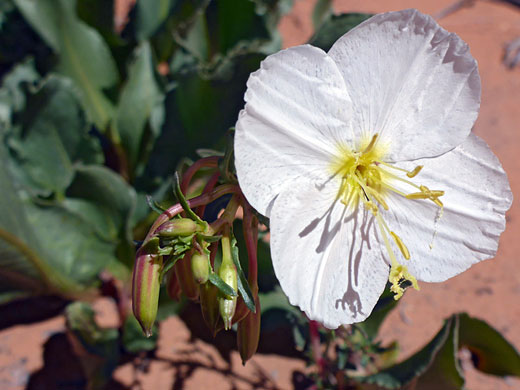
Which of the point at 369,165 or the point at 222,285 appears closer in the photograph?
the point at 222,285

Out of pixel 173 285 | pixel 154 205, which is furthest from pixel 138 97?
pixel 154 205

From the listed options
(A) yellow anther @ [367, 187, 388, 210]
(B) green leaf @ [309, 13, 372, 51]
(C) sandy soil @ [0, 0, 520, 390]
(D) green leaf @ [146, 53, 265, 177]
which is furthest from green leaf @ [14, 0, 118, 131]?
(A) yellow anther @ [367, 187, 388, 210]

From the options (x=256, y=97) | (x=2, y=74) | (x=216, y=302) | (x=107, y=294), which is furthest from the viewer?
(x=2, y=74)

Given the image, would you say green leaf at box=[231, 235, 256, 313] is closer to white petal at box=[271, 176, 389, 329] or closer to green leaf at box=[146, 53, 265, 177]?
white petal at box=[271, 176, 389, 329]

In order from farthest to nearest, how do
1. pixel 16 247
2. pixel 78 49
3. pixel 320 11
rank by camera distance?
1. pixel 320 11
2. pixel 78 49
3. pixel 16 247

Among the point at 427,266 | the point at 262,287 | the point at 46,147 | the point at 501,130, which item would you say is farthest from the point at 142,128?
the point at 501,130

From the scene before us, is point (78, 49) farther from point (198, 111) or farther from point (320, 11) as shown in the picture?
point (320, 11)

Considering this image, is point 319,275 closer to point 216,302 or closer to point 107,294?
point 216,302

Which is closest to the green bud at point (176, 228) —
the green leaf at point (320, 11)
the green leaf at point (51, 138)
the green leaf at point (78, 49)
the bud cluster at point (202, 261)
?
the bud cluster at point (202, 261)
